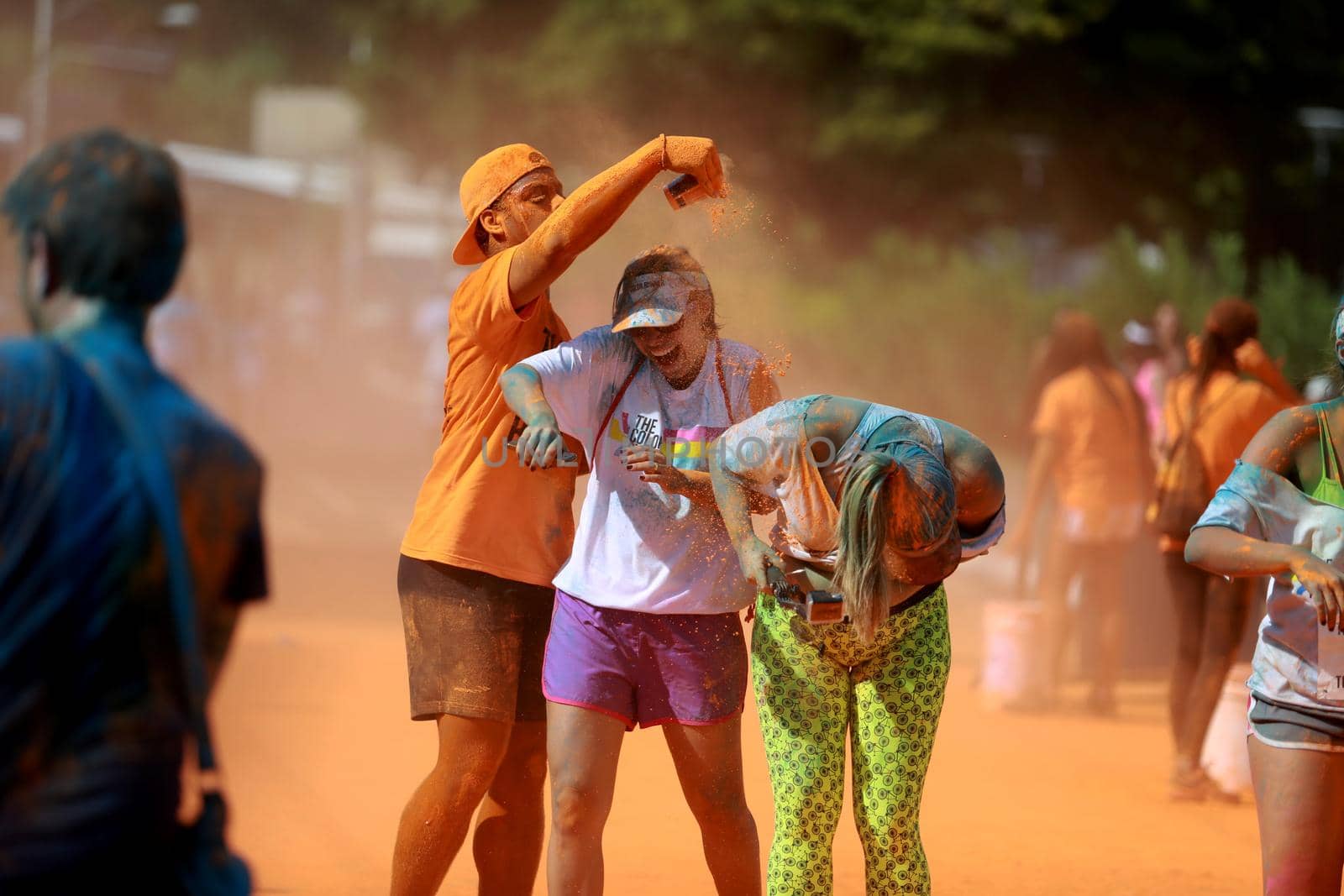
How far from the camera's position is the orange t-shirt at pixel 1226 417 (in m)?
7.32

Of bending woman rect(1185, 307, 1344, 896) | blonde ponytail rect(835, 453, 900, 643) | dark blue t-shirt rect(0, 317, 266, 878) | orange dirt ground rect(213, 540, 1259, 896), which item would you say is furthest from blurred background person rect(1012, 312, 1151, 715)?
dark blue t-shirt rect(0, 317, 266, 878)

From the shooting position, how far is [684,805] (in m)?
6.66

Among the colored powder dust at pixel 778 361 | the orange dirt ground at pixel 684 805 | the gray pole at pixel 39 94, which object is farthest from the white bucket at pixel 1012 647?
the gray pole at pixel 39 94

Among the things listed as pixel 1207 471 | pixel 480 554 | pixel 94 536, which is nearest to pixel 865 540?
pixel 480 554

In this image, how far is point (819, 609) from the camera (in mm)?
3736

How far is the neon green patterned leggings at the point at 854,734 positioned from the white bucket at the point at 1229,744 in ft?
13.2

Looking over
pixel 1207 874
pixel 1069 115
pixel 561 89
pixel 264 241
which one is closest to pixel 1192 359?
pixel 1207 874

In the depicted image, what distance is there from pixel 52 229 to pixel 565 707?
78.0 inches

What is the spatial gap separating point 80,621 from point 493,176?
2.37 meters

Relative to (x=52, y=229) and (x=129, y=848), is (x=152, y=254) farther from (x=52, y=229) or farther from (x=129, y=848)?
(x=129, y=848)

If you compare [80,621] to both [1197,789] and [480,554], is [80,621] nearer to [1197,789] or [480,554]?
[480,554]

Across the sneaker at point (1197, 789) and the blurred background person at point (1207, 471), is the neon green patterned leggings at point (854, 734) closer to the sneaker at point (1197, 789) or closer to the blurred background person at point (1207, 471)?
the blurred background person at point (1207, 471)

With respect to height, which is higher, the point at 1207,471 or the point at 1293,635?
the point at 1207,471

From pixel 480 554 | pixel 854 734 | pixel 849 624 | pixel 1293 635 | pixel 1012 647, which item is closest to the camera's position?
pixel 1293 635
